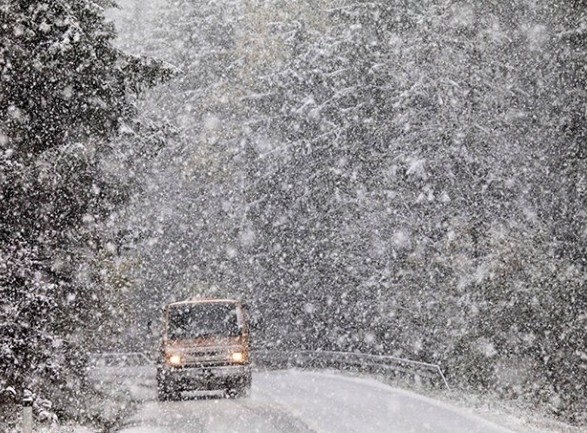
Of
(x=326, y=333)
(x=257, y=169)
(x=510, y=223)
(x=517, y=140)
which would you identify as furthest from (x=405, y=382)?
(x=257, y=169)

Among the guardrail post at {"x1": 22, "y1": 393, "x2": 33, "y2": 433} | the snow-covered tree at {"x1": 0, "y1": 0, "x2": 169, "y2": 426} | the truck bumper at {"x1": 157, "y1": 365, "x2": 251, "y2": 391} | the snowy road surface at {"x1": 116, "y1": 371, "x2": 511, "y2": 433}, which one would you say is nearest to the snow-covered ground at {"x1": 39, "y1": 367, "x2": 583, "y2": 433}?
the snowy road surface at {"x1": 116, "y1": 371, "x2": 511, "y2": 433}

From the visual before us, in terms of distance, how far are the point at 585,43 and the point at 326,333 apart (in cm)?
1650

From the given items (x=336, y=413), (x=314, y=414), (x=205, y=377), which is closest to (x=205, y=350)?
(x=205, y=377)

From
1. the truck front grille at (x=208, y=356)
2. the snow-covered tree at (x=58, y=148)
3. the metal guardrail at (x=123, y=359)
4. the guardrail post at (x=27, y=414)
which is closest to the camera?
the guardrail post at (x=27, y=414)

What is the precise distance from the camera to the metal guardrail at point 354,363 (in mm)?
22703

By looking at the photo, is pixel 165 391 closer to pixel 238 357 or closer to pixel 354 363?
pixel 238 357

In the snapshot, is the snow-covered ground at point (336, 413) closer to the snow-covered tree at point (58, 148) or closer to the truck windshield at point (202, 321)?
the truck windshield at point (202, 321)

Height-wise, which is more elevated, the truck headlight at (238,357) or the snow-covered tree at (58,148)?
the snow-covered tree at (58,148)

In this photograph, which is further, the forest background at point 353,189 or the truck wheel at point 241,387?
the truck wheel at point 241,387

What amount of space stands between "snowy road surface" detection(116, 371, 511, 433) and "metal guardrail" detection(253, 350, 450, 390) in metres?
1.05

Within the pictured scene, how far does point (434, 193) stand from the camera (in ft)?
94.3

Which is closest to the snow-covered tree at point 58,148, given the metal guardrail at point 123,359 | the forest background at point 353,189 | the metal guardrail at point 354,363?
the forest background at point 353,189

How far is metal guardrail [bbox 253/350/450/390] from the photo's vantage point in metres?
22.7

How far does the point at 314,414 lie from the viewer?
17062mm
